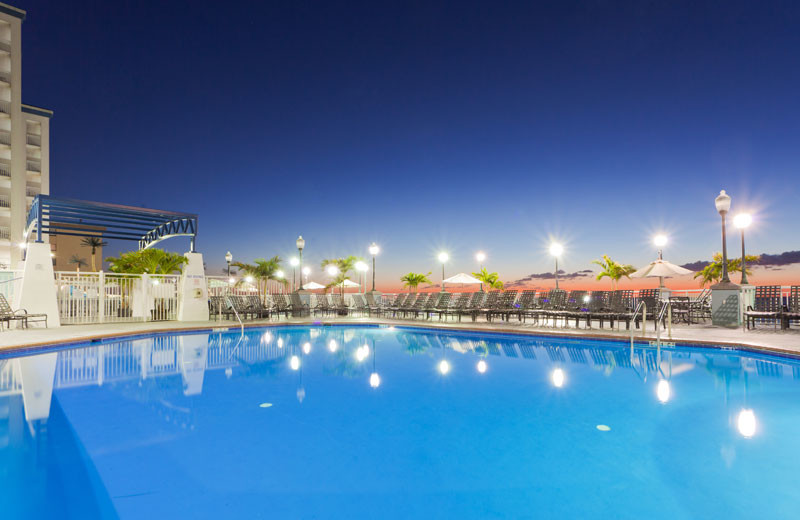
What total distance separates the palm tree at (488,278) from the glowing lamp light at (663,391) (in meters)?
19.7

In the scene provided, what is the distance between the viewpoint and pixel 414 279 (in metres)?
26.4

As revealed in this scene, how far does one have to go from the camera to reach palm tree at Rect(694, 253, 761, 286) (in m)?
26.5

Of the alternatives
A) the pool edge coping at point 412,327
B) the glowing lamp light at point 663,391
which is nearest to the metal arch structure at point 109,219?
the pool edge coping at point 412,327

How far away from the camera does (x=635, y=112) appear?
48.2 ft

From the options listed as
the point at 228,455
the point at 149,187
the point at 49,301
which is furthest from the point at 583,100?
the point at 149,187

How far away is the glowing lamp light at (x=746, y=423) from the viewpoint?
3.62 m

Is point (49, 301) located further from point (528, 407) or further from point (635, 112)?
point (635, 112)

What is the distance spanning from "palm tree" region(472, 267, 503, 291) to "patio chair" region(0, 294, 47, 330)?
2073 centimetres

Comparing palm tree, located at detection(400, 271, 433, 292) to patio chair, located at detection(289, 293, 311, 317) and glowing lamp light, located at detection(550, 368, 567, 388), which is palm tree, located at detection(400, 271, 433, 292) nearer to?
patio chair, located at detection(289, 293, 311, 317)

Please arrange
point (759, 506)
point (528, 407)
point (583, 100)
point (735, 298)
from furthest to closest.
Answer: point (583, 100) → point (735, 298) → point (528, 407) → point (759, 506)

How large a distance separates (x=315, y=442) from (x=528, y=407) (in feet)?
7.87

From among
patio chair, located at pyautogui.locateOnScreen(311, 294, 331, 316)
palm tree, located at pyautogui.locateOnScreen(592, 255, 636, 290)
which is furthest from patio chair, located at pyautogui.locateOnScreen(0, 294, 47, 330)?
palm tree, located at pyautogui.locateOnScreen(592, 255, 636, 290)

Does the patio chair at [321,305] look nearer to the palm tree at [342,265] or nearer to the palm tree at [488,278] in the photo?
the palm tree at [488,278]

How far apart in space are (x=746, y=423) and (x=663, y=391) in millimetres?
1078
